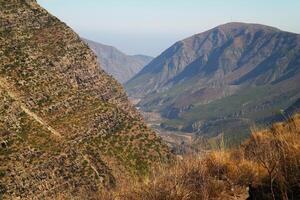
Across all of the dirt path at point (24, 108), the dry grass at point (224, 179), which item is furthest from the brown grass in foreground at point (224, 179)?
the dirt path at point (24, 108)

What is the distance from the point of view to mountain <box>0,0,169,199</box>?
57094mm

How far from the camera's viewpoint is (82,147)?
6756cm

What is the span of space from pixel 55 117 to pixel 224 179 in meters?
62.7

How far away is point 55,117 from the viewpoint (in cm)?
7150

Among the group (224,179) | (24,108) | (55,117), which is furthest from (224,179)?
(55,117)

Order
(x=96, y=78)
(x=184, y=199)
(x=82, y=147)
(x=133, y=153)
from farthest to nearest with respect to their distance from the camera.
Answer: (x=96, y=78)
(x=133, y=153)
(x=82, y=147)
(x=184, y=199)

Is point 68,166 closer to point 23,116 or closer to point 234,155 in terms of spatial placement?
point 23,116

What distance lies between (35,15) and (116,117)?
26.8 metres

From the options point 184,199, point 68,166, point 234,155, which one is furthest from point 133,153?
point 184,199

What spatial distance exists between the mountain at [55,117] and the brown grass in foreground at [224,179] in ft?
121

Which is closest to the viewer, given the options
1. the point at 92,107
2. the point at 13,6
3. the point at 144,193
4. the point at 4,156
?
the point at 144,193

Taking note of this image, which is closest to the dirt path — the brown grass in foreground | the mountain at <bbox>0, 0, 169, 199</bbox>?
the mountain at <bbox>0, 0, 169, 199</bbox>

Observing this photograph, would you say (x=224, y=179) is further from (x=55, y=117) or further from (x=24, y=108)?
(x=55, y=117)

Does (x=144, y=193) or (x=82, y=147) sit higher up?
(x=144, y=193)
